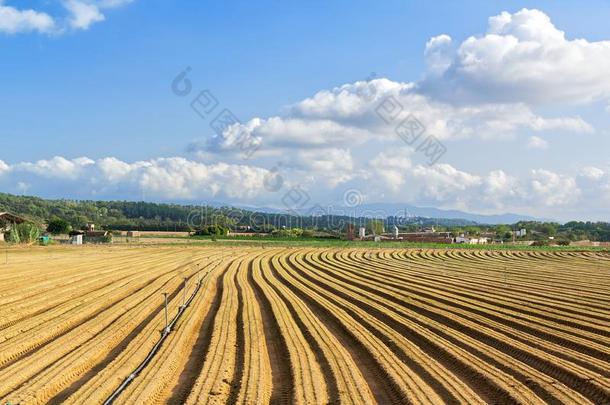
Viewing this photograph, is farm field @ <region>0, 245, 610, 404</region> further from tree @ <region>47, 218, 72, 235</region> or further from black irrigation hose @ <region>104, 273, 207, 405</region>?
tree @ <region>47, 218, 72, 235</region>

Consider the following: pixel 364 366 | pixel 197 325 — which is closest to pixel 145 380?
pixel 364 366

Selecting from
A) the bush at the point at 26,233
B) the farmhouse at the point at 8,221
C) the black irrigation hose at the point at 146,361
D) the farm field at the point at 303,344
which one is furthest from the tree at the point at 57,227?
the black irrigation hose at the point at 146,361

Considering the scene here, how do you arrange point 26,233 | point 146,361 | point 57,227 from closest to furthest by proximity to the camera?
1. point 146,361
2. point 26,233
3. point 57,227

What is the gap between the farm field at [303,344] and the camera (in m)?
9.99

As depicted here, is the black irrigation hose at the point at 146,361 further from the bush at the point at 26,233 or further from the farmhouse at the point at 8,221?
the farmhouse at the point at 8,221

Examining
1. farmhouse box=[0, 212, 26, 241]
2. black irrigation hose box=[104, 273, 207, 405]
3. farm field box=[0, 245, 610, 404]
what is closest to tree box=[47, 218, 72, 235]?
farmhouse box=[0, 212, 26, 241]

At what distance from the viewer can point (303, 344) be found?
14.2 metres

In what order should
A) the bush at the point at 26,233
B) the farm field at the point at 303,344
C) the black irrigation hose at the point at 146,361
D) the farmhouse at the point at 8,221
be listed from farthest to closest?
the farmhouse at the point at 8,221 → the bush at the point at 26,233 → the farm field at the point at 303,344 → the black irrigation hose at the point at 146,361

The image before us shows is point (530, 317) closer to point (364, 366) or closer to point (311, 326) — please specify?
point (311, 326)

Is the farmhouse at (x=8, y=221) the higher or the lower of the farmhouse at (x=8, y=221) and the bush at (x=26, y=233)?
the higher

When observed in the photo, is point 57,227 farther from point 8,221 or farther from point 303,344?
point 303,344

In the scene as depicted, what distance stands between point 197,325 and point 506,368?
8717 mm

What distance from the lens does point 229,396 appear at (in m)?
9.55

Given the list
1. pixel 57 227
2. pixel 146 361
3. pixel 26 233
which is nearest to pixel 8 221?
pixel 26 233
